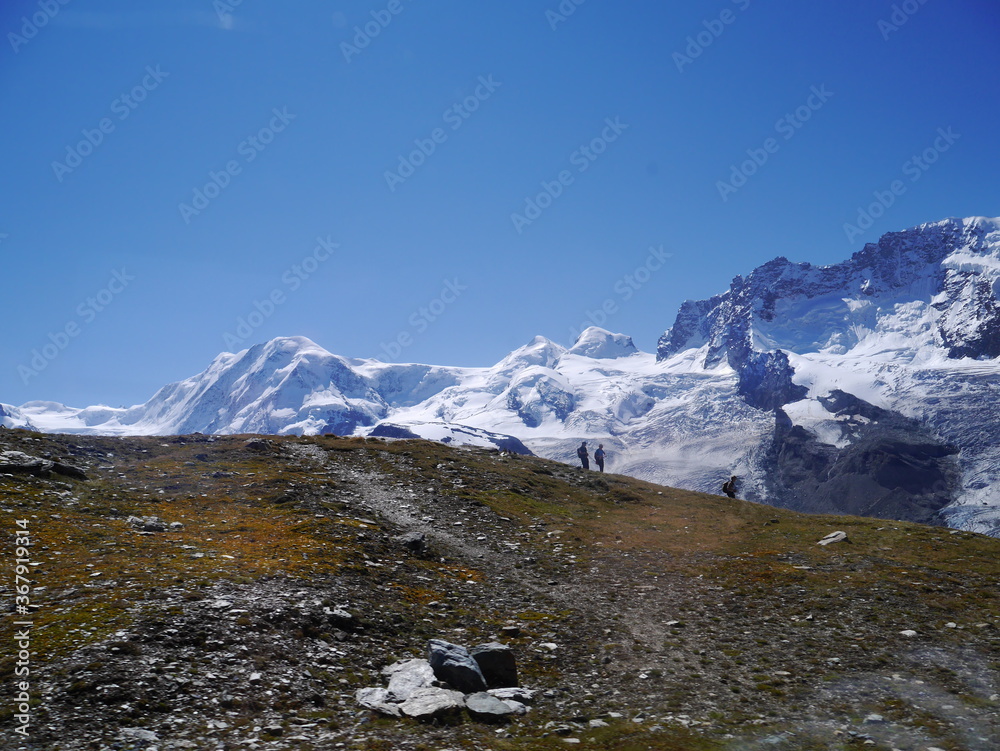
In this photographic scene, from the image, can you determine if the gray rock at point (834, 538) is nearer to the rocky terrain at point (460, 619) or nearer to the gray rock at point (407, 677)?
the rocky terrain at point (460, 619)

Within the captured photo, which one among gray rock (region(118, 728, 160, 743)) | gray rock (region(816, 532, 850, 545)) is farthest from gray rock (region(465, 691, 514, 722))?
gray rock (region(816, 532, 850, 545))

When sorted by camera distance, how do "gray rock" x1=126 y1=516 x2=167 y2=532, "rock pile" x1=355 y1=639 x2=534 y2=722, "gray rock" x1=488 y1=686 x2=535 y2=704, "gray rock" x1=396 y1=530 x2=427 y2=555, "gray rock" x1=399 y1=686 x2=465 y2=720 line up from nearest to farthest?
"gray rock" x1=399 y1=686 x2=465 y2=720
"rock pile" x1=355 y1=639 x2=534 y2=722
"gray rock" x1=488 y1=686 x2=535 y2=704
"gray rock" x1=126 y1=516 x2=167 y2=532
"gray rock" x1=396 y1=530 x2=427 y2=555

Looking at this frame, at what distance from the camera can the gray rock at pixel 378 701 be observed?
13181 millimetres

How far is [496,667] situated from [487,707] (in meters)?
1.81

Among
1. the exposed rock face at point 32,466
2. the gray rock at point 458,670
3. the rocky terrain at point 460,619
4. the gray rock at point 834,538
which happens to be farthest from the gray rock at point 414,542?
the gray rock at point 834,538

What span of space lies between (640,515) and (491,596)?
18.7 metres

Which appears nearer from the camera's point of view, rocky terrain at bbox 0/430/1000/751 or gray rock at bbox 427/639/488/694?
rocky terrain at bbox 0/430/1000/751

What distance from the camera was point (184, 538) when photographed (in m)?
23.0

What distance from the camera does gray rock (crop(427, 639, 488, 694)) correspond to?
47.3 feet

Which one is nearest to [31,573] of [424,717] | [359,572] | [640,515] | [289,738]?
[359,572]

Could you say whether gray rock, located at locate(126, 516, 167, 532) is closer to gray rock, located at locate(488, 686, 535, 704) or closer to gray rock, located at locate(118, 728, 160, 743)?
gray rock, located at locate(118, 728, 160, 743)

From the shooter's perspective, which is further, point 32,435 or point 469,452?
point 469,452

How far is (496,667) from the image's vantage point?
49.9 feet

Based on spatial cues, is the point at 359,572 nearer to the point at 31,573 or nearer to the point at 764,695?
the point at 31,573
